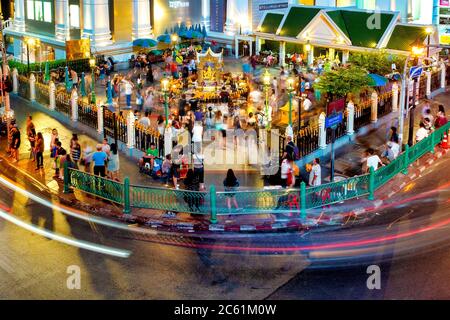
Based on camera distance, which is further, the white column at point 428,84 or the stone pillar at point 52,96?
the white column at point 428,84

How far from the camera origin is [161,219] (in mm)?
20891

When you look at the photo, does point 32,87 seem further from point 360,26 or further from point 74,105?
point 360,26

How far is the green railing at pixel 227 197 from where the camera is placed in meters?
20.5

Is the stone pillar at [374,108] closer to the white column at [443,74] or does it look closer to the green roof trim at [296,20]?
the white column at [443,74]

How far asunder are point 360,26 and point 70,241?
2819cm

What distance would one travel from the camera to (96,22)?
149 feet

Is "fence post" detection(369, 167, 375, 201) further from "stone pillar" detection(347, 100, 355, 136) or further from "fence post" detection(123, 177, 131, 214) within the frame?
"fence post" detection(123, 177, 131, 214)

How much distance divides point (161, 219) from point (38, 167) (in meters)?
6.97

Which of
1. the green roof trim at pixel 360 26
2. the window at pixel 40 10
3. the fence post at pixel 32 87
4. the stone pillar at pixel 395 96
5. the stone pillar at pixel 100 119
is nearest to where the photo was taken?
the stone pillar at pixel 100 119

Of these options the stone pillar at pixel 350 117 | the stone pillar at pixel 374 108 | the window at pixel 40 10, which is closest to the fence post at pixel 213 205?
the stone pillar at pixel 350 117

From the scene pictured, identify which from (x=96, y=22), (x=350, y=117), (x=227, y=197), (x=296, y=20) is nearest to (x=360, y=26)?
(x=296, y=20)

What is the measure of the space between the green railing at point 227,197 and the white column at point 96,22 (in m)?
24.9

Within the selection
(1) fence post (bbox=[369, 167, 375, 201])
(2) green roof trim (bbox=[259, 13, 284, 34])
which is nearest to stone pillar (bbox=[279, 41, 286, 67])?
(2) green roof trim (bbox=[259, 13, 284, 34])

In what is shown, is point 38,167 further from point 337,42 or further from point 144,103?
point 337,42
